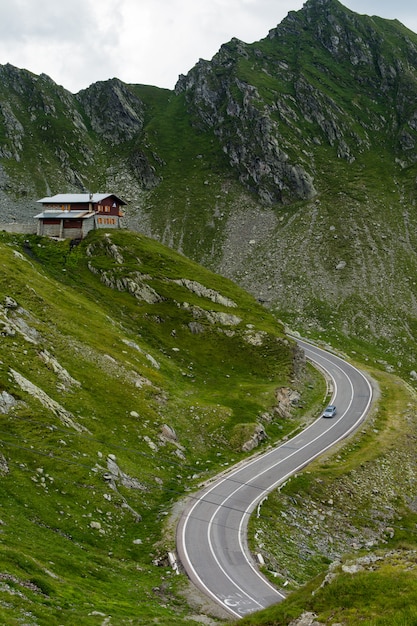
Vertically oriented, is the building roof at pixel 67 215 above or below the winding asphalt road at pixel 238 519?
above

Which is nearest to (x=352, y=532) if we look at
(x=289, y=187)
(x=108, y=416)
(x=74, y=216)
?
(x=108, y=416)

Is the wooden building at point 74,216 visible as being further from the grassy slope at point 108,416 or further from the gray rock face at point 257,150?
the gray rock face at point 257,150

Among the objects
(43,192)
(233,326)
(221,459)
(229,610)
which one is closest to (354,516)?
(221,459)

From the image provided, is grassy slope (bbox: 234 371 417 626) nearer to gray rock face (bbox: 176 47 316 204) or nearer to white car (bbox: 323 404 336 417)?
white car (bbox: 323 404 336 417)

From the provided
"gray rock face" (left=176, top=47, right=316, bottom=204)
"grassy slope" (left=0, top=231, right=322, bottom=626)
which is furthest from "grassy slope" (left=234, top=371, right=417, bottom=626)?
"gray rock face" (left=176, top=47, right=316, bottom=204)

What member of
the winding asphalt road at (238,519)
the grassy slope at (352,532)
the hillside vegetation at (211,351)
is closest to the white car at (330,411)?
the winding asphalt road at (238,519)

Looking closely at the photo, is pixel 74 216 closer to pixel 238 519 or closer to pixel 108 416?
pixel 108 416

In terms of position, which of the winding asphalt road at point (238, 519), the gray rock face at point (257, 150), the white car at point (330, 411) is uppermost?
the gray rock face at point (257, 150)
